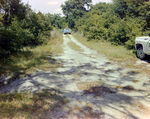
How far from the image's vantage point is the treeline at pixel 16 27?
7238 millimetres

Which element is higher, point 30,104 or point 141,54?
point 141,54

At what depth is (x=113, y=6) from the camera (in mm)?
19359

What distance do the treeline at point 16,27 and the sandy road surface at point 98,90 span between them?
9.52 feet

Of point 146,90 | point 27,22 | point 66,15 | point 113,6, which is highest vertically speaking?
point 66,15

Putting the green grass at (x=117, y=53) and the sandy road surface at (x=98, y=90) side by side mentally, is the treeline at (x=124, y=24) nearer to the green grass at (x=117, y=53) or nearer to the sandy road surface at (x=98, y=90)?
the green grass at (x=117, y=53)

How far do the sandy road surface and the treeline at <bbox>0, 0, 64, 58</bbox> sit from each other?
2.90 meters

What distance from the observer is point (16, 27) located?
8.23m

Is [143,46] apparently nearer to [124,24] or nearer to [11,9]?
[124,24]

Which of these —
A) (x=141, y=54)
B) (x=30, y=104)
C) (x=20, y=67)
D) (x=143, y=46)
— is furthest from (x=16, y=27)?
(x=141, y=54)

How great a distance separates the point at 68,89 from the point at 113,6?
18.0 m

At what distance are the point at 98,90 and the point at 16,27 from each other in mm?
6388

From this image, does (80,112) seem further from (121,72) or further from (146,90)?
(121,72)

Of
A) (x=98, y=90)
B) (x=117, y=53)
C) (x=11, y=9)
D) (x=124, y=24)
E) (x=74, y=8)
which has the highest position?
(x=74, y=8)

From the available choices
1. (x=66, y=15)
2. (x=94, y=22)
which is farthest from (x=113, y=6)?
(x=66, y=15)
